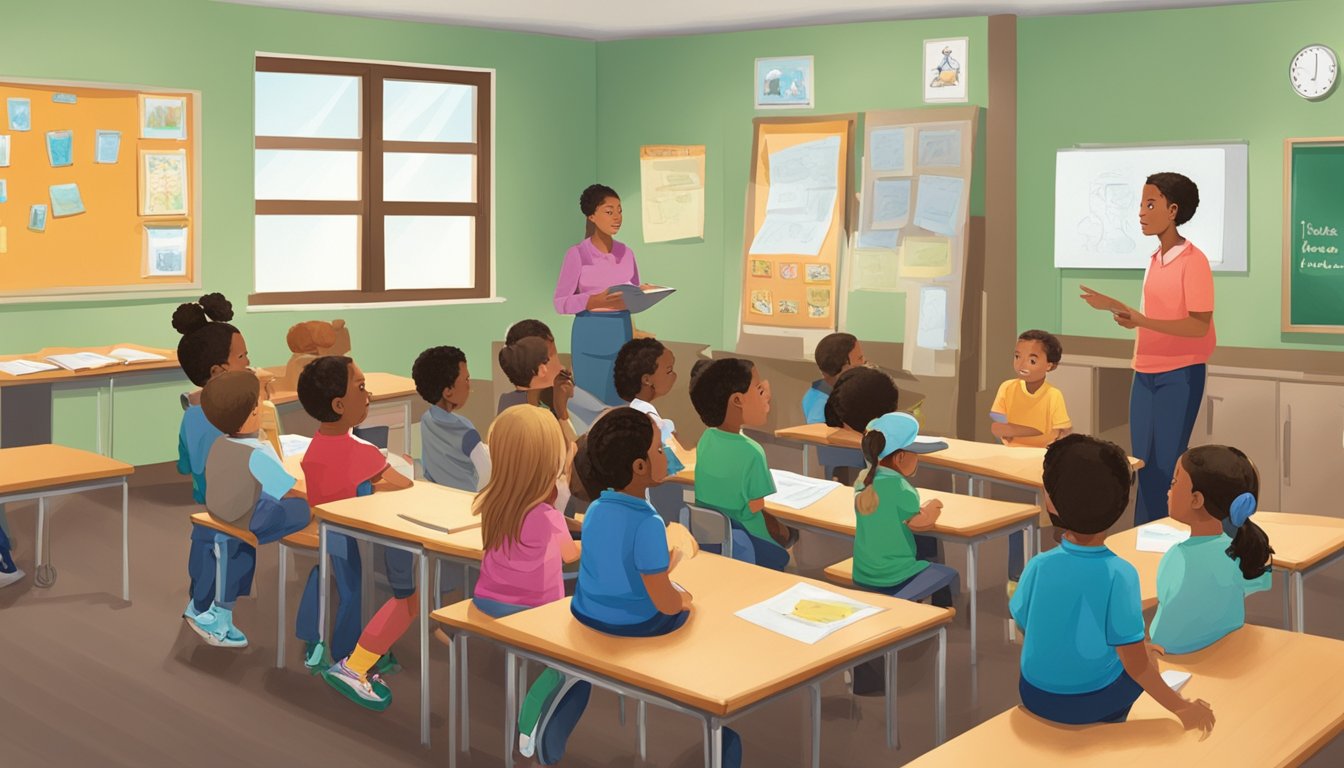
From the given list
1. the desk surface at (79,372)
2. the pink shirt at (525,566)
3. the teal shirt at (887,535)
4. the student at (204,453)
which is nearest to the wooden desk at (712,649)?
the pink shirt at (525,566)

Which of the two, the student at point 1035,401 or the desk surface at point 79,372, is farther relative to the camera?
the desk surface at point 79,372

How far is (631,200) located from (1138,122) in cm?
322

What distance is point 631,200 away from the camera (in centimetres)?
868

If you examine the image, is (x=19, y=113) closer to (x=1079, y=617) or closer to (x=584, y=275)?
(x=584, y=275)

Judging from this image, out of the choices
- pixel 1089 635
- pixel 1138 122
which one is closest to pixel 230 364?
pixel 1089 635

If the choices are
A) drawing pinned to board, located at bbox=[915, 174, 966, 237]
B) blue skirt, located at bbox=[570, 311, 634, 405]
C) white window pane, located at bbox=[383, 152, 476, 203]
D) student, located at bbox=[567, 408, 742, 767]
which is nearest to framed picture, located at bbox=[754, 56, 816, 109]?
drawing pinned to board, located at bbox=[915, 174, 966, 237]

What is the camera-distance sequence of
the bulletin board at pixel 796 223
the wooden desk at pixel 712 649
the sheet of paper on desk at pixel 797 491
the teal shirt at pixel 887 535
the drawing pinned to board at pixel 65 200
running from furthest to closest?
the bulletin board at pixel 796 223 → the drawing pinned to board at pixel 65 200 → the sheet of paper on desk at pixel 797 491 → the teal shirt at pixel 887 535 → the wooden desk at pixel 712 649

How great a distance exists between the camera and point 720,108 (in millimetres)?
8273

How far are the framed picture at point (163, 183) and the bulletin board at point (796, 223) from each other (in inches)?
129

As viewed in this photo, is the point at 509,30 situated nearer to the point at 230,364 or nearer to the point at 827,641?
the point at 230,364

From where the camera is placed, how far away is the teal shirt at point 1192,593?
111 inches

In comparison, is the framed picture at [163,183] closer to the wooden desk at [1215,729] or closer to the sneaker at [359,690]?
the sneaker at [359,690]

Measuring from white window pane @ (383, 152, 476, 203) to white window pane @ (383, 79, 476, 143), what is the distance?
0.48 ft

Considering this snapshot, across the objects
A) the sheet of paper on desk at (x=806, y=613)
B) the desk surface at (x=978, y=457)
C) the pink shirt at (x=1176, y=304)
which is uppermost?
the pink shirt at (x=1176, y=304)
